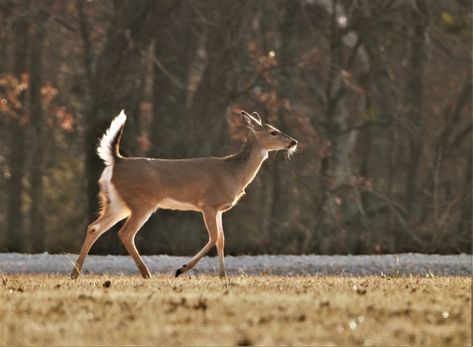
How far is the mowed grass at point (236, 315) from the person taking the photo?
7.82 metres

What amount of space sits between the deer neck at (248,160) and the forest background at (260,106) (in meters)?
6.50

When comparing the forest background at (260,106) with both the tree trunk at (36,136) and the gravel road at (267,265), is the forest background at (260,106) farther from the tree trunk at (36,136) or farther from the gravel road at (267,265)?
the gravel road at (267,265)

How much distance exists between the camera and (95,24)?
91.0ft

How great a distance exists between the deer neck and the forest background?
6.50 m

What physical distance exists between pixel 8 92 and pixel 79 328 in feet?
66.9

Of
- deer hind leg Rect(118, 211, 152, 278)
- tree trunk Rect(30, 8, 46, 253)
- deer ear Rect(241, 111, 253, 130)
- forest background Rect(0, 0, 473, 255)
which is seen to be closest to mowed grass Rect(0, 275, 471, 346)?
deer hind leg Rect(118, 211, 152, 278)

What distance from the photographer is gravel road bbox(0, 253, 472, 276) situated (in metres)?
17.6

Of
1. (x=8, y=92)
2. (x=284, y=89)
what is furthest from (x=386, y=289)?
(x=8, y=92)

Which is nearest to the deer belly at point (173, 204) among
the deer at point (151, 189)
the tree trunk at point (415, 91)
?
the deer at point (151, 189)

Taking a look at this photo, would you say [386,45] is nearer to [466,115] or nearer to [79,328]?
[466,115]

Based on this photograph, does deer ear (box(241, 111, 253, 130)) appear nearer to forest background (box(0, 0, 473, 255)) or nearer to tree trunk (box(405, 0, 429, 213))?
forest background (box(0, 0, 473, 255))

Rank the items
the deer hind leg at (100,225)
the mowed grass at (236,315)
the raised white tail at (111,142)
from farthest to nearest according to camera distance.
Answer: the raised white tail at (111,142)
the deer hind leg at (100,225)
the mowed grass at (236,315)

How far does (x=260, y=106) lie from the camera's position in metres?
26.9

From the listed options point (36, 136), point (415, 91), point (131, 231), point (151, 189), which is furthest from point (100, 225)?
point (415, 91)
